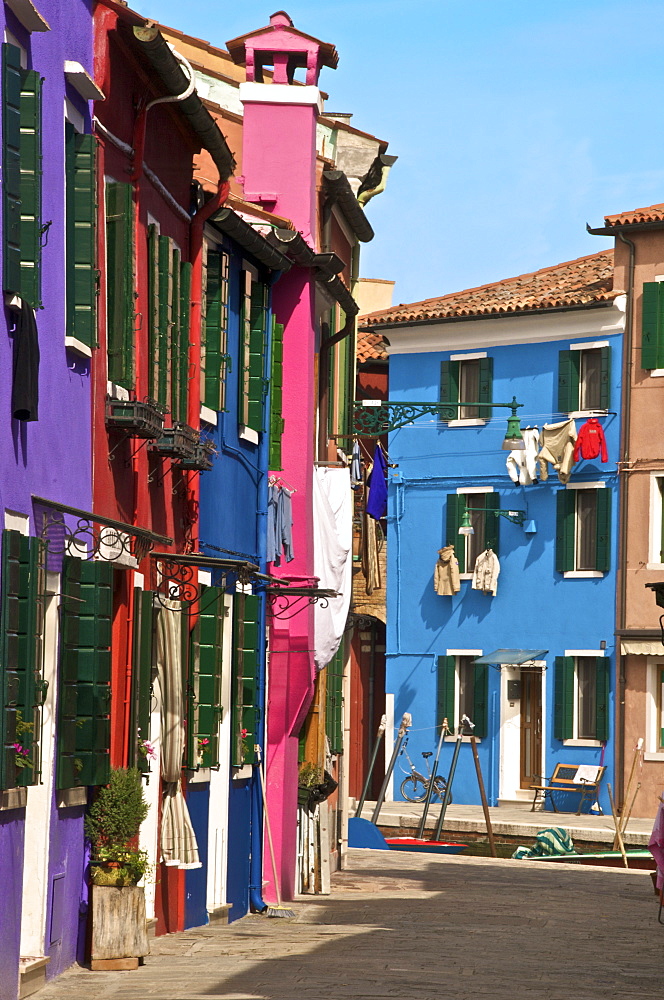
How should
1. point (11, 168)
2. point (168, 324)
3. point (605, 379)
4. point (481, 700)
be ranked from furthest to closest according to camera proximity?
point (481, 700)
point (605, 379)
point (168, 324)
point (11, 168)

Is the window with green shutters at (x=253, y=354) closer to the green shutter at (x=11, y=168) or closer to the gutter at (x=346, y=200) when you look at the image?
the gutter at (x=346, y=200)

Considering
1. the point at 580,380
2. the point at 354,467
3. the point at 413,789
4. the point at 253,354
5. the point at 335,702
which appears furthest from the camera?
the point at 413,789

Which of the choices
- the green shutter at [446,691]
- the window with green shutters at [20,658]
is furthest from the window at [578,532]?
the window with green shutters at [20,658]

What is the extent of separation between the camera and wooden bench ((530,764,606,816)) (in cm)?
3491

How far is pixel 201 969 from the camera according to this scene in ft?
39.2

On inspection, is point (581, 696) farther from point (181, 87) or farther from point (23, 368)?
point (23, 368)

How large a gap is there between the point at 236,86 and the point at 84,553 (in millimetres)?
10950

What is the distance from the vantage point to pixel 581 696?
118 ft

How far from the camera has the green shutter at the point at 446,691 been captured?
37.3m

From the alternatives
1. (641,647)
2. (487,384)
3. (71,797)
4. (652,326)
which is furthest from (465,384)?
(71,797)

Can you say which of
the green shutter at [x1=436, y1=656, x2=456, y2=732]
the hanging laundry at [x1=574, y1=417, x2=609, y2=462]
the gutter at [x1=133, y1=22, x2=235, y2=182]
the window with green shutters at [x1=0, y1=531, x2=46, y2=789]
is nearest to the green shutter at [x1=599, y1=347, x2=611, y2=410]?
the hanging laundry at [x1=574, y1=417, x2=609, y2=462]

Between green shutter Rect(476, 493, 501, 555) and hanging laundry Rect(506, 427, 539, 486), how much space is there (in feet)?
2.98

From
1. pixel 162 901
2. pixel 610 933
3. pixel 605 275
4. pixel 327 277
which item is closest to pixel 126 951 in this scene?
pixel 162 901

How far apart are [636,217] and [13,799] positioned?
2720cm
